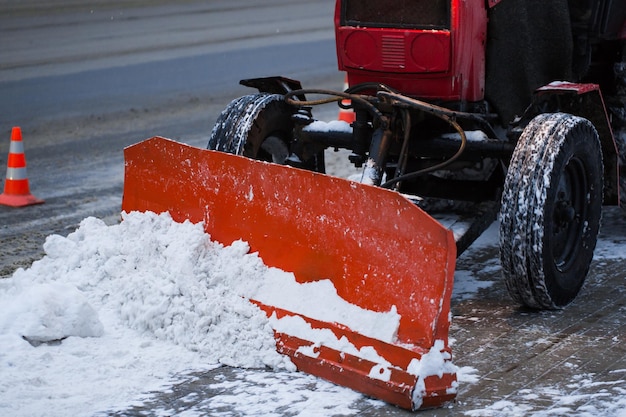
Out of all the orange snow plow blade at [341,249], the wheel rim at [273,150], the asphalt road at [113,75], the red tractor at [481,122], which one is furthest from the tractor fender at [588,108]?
the asphalt road at [113,75]

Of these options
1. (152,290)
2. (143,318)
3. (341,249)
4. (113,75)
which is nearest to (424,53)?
(341,249)

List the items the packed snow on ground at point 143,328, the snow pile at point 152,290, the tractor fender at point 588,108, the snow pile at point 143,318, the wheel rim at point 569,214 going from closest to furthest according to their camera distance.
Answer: the packed snow on ground at point 143,328 → the snow pile at point 143,318 → the snow pile at point 152,290 → the wheel rim at point 569,214 → the tractor fender at point 588,108

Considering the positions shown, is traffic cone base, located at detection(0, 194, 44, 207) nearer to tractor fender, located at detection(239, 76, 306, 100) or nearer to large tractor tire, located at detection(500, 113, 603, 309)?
tractor fender, located at detection(239, 76, 306, 100)

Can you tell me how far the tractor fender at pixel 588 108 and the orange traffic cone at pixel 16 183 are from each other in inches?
161

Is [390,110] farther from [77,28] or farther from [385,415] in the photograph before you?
[77,28]

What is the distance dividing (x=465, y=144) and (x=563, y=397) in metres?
1.74

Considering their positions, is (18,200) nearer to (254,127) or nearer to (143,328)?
(254,127)

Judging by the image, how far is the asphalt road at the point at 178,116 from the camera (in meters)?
5.53

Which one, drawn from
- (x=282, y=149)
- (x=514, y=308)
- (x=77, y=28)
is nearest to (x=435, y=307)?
(x=514, y=308)

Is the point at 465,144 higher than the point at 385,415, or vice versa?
the point at 465,144

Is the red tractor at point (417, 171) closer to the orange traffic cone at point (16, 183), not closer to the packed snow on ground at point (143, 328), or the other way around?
the packed snow on ground at point (143, 328)

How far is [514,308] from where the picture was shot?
629cm

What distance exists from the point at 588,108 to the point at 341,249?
2020 millimetres

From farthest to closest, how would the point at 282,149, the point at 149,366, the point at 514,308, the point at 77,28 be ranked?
the point at 77,28
the point at 282,149
the point at 514,308
the point at 149,366
